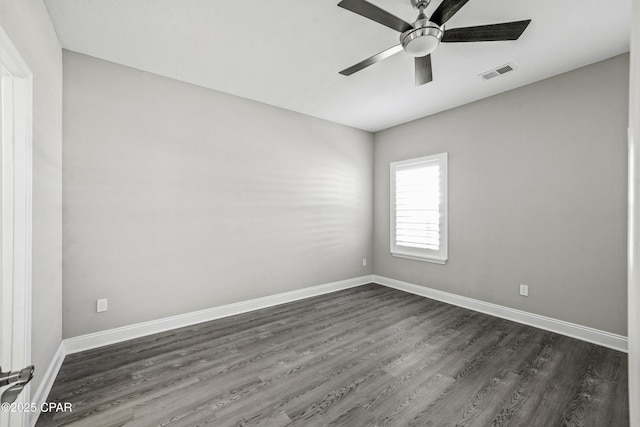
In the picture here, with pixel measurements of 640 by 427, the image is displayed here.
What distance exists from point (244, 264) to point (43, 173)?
7.02 ft

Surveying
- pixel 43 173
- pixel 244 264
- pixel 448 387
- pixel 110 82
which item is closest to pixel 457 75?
pixel 448 387

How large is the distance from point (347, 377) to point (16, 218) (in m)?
2.37

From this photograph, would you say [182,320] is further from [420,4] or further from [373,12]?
[420,4]

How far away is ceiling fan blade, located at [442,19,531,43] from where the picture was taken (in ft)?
6.27

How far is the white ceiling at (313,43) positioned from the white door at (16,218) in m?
0.95

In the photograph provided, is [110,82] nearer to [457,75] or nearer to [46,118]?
[46,118]

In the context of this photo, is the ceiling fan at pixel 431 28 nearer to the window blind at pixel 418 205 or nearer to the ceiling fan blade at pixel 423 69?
the ceiling fan blade at pixel 423 69

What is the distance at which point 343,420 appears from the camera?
179 cm

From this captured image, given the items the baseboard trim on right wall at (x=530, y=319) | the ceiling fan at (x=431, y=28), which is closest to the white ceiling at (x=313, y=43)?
the ceiling fan at (x=431, y=28)

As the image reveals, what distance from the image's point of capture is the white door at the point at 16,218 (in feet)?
4.87

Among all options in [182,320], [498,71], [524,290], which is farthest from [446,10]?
[182,320]

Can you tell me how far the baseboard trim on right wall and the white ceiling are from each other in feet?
8.65

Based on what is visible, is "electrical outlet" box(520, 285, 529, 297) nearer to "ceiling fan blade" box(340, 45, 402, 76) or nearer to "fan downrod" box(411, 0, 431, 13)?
"ceiling fan blade" box(340, 45, 402, 76)

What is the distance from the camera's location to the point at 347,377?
225 cm
